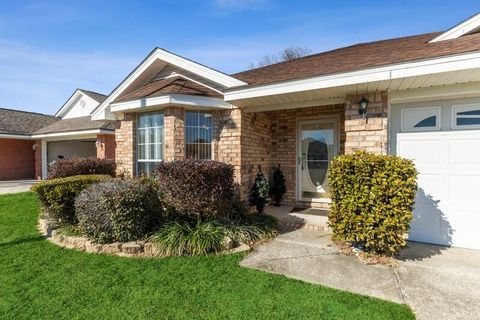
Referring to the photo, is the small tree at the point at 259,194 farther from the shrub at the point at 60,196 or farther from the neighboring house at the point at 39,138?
the neighboring house at the point at 39,138

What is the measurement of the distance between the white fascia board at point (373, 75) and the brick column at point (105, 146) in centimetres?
1003

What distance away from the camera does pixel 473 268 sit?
3688mm

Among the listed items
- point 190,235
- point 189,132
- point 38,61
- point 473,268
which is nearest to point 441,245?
point 473,268

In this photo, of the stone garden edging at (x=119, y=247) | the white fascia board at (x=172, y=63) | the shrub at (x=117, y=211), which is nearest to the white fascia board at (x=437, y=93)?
the white fascia board at (x=172, y=63)

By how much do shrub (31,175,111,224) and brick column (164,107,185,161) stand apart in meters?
2.06

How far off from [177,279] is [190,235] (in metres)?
1.10

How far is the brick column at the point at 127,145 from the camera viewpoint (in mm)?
6973

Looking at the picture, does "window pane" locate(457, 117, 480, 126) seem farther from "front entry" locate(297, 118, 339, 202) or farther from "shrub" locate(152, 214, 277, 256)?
"shrub" locate(152, 214, 277, 256)

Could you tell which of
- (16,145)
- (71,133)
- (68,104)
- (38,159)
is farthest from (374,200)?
(16,145)

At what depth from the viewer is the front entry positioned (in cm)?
703

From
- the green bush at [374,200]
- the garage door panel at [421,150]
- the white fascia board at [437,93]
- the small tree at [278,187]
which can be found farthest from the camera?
the small tree at [278,187]

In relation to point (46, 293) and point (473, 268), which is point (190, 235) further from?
point (473, 268)

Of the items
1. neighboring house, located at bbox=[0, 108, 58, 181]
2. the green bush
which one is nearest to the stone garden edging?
the green bush

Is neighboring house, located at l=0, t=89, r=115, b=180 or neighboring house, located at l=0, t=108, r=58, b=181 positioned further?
neighboring house, located at l=0, t=108, r=58, b=181
